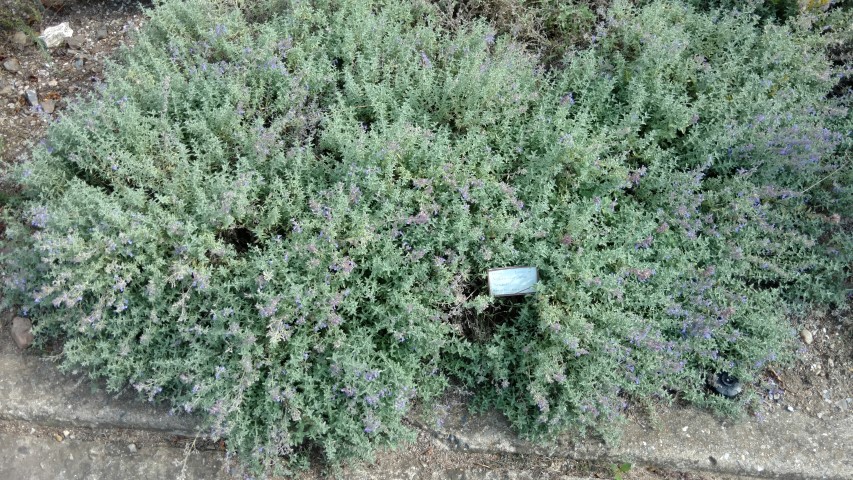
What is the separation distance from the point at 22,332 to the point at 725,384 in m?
3.90

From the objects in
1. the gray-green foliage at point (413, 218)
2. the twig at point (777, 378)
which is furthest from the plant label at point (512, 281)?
the twig at point (777, 378)

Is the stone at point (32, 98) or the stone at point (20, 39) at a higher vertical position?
the stone at point (20, 39)

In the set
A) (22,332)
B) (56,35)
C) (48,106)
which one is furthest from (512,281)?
(56,35)

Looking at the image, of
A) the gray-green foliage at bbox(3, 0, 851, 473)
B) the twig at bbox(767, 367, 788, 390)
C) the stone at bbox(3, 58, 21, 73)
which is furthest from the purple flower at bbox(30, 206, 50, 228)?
the twig at bbox(767, 367, 788, 390)

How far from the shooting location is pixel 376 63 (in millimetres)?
4062

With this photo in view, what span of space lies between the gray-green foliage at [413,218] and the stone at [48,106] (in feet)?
1.80

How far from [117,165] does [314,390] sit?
5.21 ft

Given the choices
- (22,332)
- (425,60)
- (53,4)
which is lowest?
(22,332)

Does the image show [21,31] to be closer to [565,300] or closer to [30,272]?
[30,272]

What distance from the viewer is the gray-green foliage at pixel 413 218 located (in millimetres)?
3375

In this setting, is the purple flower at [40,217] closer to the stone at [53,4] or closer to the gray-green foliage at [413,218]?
the gray-green foliage at [413,218]

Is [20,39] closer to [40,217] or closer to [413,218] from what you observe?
[40,217]

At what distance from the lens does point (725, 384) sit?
3.76m

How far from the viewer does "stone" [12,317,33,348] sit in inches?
145
